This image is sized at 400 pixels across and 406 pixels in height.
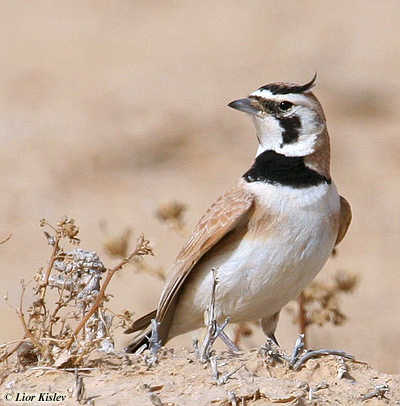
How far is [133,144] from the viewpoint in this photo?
519 inches

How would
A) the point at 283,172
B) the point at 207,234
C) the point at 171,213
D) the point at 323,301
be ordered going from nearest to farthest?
the point at 207,234 < the point at 283,172 < the point at 323,301 < the point at 171,213

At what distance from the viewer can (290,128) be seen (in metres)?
6.52

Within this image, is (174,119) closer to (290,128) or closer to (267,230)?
(290,128)

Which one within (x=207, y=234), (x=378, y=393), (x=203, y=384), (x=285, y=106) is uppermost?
(x=285, y=106)

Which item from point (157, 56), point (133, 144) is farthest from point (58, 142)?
point (157, 56)

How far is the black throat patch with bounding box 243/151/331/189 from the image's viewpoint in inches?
249

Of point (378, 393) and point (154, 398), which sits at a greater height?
point (154, 398)

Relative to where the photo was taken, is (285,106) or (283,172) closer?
(283,172)

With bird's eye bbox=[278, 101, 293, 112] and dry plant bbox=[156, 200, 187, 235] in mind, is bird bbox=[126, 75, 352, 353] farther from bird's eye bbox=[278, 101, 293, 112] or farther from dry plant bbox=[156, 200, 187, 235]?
dry plant bbox=[156, 200, 187, 235]

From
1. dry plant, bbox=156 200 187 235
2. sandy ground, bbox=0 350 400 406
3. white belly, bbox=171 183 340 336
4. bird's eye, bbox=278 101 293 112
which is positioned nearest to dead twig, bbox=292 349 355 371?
sandy ground, bbox=0 350 400 406

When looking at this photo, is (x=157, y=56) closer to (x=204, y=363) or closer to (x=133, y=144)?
(x=133, y=144)

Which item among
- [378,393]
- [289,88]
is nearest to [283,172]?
[289,88]

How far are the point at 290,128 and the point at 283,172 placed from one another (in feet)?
0.98

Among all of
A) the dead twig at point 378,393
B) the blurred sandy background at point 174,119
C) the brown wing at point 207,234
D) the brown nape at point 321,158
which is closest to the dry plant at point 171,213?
the brown wing at point 207,234
